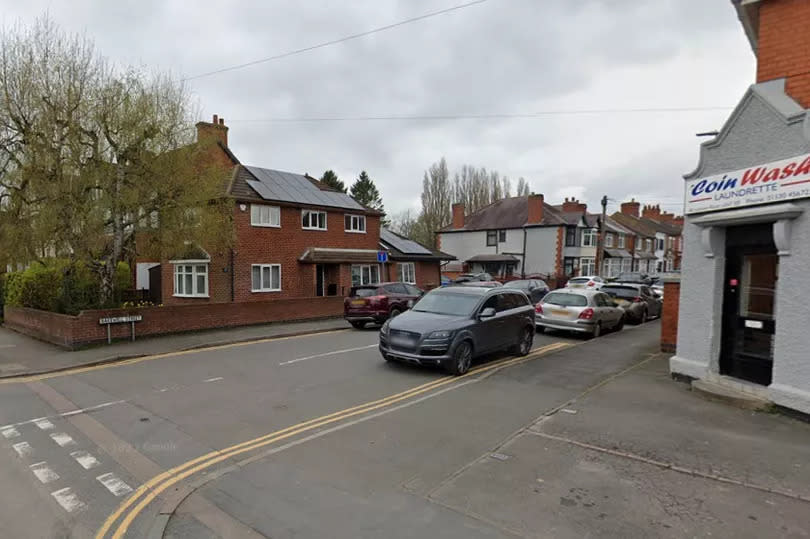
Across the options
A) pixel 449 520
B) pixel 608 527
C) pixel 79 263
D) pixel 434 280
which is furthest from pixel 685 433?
pixel 434 280

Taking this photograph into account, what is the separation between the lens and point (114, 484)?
4668 millimetres

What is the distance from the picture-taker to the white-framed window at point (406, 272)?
27266 millimetres

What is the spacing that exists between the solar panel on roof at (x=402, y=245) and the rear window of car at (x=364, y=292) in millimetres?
10337

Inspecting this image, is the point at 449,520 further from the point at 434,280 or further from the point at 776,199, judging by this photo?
the point at 434,280

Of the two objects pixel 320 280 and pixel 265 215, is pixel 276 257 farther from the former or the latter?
pixel 320 280

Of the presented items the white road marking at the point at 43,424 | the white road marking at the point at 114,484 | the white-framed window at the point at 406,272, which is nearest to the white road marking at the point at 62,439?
the white road marking at the point at 43,424

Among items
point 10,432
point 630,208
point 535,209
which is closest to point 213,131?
point 10,432

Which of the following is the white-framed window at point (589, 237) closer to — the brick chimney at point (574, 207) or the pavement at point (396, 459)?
the brick chimney at point (574, 207)

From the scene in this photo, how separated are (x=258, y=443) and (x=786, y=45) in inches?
386

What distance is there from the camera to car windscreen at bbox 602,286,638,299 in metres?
19.3

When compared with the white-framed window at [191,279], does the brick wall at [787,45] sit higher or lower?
higher

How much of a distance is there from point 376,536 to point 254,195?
1870 centimetres

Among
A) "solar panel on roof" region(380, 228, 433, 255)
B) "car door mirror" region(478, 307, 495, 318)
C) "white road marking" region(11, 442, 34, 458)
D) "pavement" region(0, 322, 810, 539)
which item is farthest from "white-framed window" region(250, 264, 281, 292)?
"white road marking" region(11, 442, 34, 458)

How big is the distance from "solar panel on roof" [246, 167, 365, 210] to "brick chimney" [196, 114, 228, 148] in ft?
6.61
